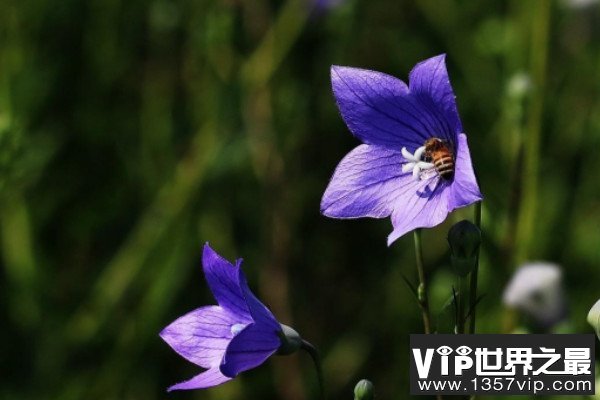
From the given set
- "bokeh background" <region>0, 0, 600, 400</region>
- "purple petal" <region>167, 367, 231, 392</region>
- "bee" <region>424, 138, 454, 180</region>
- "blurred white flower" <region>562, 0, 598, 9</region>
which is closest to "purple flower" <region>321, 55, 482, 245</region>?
"bee" <region>424, 138, 454, 180</region>

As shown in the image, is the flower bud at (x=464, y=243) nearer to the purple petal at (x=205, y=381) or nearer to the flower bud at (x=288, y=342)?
the flower bud at (x=288, y=342)

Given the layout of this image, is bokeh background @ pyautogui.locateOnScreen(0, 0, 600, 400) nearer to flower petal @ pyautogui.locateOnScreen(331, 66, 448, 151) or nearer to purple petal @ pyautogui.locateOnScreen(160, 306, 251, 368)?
flower petal @ pyautogui.locateOnScreen(331, 66, 448, 151)

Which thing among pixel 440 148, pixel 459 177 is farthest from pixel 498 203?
pixel 459 177

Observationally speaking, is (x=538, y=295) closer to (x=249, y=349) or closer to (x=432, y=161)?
(x=432, y=161)

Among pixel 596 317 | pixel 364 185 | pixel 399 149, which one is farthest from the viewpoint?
pixel 399 149

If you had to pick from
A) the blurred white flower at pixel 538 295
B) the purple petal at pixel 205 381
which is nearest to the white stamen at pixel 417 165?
the purple petal at pixel 205 381

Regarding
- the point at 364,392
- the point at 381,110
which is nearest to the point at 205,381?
the point at 364,392
